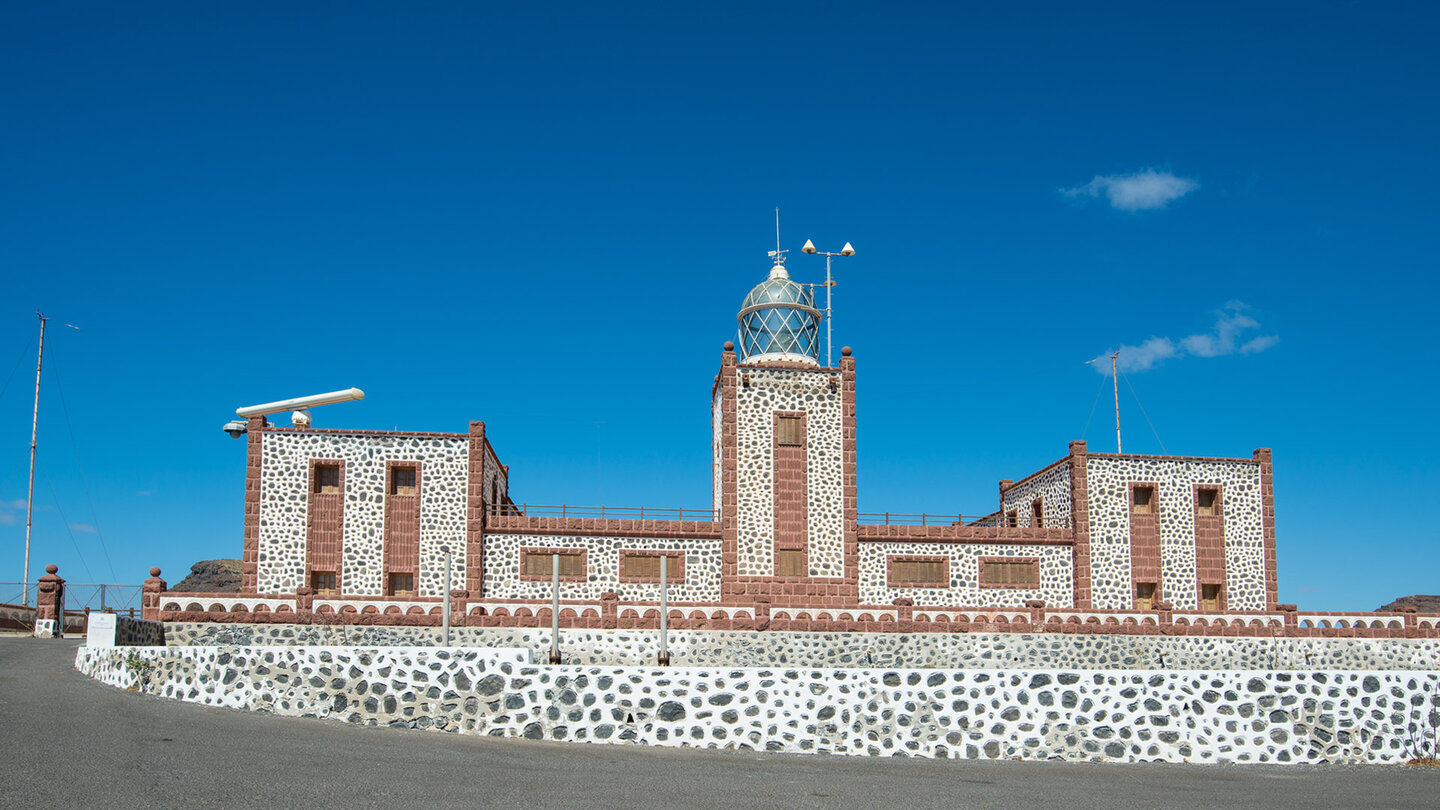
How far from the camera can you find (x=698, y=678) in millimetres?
13930

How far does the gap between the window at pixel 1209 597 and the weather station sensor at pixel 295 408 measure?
2382cm

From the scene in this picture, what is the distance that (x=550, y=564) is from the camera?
30391 millimetres

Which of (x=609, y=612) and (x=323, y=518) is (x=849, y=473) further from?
(x=323, y=518)

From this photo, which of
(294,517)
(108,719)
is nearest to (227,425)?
(294,517)

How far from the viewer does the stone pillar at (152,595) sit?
23938mm

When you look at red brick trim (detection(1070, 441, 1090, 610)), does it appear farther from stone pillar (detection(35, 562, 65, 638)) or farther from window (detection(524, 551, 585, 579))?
stone pillar (detection(35, 562, 65, 638))

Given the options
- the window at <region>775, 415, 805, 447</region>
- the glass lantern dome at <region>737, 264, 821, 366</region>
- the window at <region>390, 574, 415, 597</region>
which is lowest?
the window at <region>390, 574, 415, 597</region>

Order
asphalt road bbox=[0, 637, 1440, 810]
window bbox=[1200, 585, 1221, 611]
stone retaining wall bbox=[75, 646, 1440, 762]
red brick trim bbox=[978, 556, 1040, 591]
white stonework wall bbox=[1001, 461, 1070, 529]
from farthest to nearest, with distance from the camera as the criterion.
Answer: white stonework wall bbox=[1001, 461, 1070, 529] → window bbox=[1200, 585, 1221, 611] → red brick trim bbox=[978, 556, 1040, 591] → stone retaining wall bbox=[75, 646, 1440, 762] → asphalt road bbox=[0, 637, 1440, 810]

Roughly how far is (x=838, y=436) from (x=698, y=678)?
18.0 meters

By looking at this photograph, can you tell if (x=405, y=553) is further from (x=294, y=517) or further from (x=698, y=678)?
(x=698, y=678)

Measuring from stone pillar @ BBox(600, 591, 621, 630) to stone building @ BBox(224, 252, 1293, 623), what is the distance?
8.56 feet

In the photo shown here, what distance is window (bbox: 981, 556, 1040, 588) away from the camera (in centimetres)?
3156

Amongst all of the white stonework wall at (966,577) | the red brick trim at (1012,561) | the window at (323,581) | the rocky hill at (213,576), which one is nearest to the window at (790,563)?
the white stonework wall at (966,577)

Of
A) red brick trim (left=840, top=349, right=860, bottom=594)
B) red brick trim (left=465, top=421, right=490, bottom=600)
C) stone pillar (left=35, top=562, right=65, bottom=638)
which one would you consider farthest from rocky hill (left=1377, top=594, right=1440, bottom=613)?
stone pillar (left=35, top=562, right=65, bottom=638)
